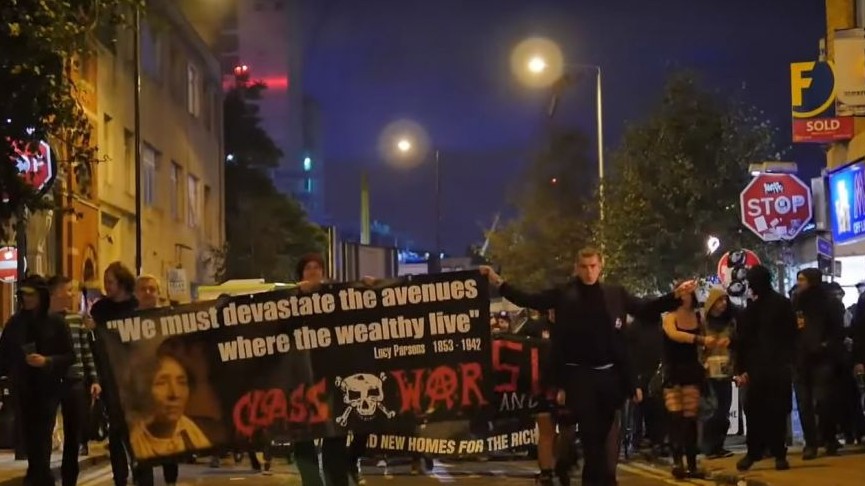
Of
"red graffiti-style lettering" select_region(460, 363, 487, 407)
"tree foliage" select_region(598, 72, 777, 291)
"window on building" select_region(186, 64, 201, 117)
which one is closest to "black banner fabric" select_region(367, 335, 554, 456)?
"red graffiti-style lettering" select_region(460, 363, 487, 407)

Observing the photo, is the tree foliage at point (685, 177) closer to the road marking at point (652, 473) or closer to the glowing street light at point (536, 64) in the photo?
the glowing street light at point (536, 64)

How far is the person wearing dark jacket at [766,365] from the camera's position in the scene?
1184cm

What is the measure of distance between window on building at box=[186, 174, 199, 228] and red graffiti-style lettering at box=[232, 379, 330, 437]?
36.0 meters

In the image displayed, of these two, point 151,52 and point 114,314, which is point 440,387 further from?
point 151,52

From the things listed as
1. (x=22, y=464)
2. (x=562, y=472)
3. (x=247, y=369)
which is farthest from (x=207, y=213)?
(x=247, y=369)

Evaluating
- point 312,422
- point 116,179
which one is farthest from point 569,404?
point 116,179

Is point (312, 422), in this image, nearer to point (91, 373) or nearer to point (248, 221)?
point (91, 373)

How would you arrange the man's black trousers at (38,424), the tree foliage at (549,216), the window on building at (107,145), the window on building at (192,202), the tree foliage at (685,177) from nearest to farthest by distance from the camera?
1. the man's black trousers at (38,424)
2. the tree foliage at (685,177)
3. the window on building at (107,145)
4. the window on building at (192,202)
5. the tree foliage at (549,216)

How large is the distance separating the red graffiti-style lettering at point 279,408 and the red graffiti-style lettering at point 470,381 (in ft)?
3.49

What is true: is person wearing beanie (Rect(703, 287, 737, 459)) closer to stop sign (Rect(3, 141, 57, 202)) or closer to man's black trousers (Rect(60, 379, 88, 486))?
man's black trousers (Rect(60, 379, 88, 486))

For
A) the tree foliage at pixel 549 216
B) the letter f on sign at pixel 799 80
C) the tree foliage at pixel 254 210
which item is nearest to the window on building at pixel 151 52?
the tree foliage at pixel 254 210

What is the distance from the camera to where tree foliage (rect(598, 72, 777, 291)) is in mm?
27719

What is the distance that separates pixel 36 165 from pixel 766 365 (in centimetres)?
961

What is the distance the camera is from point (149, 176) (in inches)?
1523
